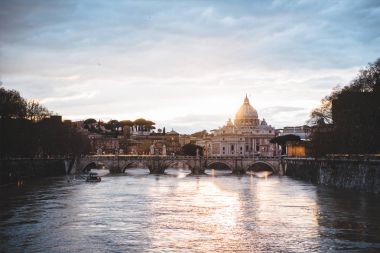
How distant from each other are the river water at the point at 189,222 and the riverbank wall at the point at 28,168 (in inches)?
638

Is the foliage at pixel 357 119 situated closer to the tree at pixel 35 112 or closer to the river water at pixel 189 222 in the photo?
the river water at pixel 189 222

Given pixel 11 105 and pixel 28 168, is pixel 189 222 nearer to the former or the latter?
pixel 11 105

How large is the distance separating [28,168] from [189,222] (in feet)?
176

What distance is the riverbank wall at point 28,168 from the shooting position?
3086 inches

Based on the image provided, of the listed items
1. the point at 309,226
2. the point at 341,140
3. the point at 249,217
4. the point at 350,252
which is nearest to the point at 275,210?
the point at 249,217

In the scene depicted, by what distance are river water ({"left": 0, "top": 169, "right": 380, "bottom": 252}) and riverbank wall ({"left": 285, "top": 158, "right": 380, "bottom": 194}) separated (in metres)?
2.10

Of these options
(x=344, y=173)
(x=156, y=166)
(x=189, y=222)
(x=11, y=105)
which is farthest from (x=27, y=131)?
(x=189, y=222)

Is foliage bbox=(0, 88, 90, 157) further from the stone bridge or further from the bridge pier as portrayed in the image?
the bridge pier

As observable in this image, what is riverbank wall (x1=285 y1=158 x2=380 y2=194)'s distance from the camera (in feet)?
199

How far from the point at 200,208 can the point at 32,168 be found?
47.9 m

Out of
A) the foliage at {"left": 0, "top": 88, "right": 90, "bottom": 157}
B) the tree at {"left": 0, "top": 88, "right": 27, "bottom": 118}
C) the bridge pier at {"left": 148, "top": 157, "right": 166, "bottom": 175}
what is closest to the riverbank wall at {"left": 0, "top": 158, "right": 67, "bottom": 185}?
the foliage at {"left": 0, "top": 88, "right": 90, "bottom": 157}

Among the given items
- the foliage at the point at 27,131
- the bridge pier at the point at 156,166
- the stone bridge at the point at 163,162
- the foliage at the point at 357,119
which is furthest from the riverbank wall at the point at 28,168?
the foliage at the point at 357,119

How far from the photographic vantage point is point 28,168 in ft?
297

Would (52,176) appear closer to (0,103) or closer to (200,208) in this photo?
(0,103)
